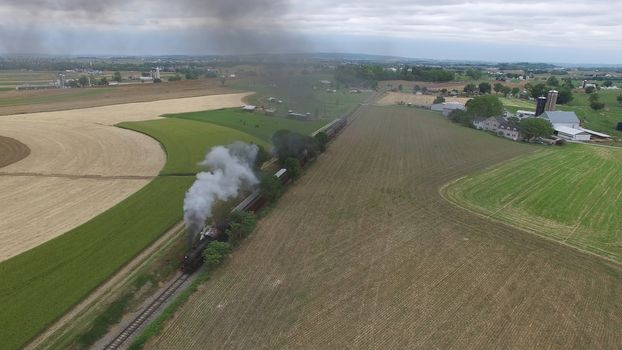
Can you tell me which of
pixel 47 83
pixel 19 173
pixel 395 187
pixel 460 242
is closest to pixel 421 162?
pixel 395 187

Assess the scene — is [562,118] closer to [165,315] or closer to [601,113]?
[601,113]

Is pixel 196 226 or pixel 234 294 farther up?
pixel 196 226

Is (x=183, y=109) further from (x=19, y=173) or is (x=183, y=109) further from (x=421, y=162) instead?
(x=421, y=162)

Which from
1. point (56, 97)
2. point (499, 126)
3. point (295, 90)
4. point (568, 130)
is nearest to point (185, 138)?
point (295, 90)

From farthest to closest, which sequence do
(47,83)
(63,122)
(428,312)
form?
(47,83)
(63,122)
(428,312)

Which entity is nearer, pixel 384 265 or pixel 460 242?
pixel 384 265

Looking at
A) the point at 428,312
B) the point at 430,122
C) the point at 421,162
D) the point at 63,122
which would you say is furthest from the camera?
the point at 430,122

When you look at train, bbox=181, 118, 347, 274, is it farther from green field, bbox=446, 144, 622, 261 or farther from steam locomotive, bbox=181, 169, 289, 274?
green field, bbox=446, 144, 622, 261

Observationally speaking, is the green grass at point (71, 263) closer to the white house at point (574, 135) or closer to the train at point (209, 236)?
the train at point (209, 236)
